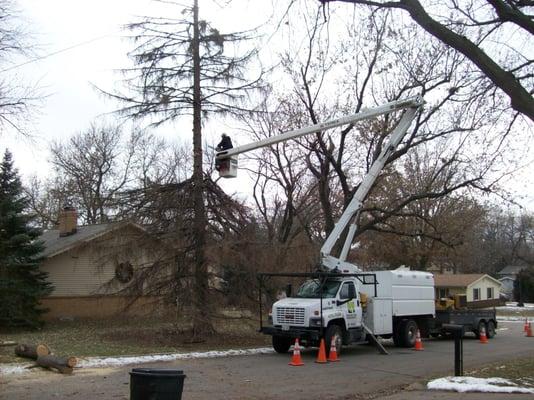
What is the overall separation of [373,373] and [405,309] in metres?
7.54

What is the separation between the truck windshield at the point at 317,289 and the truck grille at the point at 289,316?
3.57 ft

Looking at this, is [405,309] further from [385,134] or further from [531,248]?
[531,248]

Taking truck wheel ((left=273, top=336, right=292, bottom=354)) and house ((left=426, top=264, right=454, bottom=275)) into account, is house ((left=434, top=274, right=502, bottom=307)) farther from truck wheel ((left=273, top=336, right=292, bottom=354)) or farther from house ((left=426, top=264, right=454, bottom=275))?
truck wheel ((left=273, top=336, right=292, bottom=354))

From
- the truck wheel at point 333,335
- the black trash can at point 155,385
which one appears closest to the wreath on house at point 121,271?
the truck wheel at point 333,335

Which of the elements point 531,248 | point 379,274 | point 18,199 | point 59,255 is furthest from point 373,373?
point 531,248

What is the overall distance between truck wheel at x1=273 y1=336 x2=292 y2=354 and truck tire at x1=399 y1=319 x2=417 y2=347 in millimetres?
4907

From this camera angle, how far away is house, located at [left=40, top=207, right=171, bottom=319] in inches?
866

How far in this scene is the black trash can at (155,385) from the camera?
7.52m

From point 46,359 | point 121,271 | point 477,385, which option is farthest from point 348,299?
point 121,271

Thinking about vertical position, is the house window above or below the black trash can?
above

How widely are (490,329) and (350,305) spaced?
1134 cm

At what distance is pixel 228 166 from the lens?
15.7 m

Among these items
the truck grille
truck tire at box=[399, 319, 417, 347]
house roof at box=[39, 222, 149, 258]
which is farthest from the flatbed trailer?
house roof at box=[39, 222, 149, 258]

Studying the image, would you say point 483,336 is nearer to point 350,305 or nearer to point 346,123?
point 350,305
